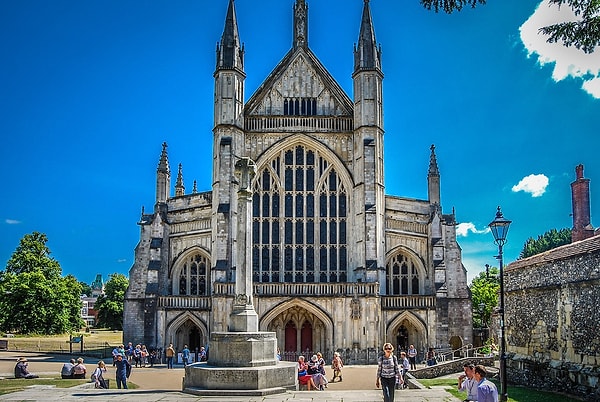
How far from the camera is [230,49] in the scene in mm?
41438

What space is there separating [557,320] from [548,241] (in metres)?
57.9

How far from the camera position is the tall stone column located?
1812cm

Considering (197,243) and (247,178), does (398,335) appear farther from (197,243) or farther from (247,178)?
(247,178)

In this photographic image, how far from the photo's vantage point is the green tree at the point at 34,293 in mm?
57344

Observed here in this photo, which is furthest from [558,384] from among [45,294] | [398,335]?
[45,294]

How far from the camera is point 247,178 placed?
65.8 feet

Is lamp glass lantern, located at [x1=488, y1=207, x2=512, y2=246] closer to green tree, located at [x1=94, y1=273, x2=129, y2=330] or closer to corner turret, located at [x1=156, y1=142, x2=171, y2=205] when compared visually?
corner turret, located at [x1=156, y1=142, x2=171, y2=205]

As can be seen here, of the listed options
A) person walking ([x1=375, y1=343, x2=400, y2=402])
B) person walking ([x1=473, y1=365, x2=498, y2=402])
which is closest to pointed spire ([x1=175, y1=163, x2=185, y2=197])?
person walking ([x1=375, y1=343, x2=400, y2=402])

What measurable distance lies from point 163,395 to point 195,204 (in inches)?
1091

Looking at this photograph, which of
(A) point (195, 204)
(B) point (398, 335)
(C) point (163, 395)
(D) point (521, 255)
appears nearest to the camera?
(C) point (163, 395)

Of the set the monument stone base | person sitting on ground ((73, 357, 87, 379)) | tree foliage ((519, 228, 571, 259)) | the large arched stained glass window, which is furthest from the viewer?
tree foliage ((519, 228, 571, 259))

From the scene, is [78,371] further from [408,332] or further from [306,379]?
[408,332]

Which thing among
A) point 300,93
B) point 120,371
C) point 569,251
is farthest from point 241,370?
point 300,93

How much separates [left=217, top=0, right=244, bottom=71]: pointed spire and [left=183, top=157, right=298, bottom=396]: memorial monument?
76.5ft
